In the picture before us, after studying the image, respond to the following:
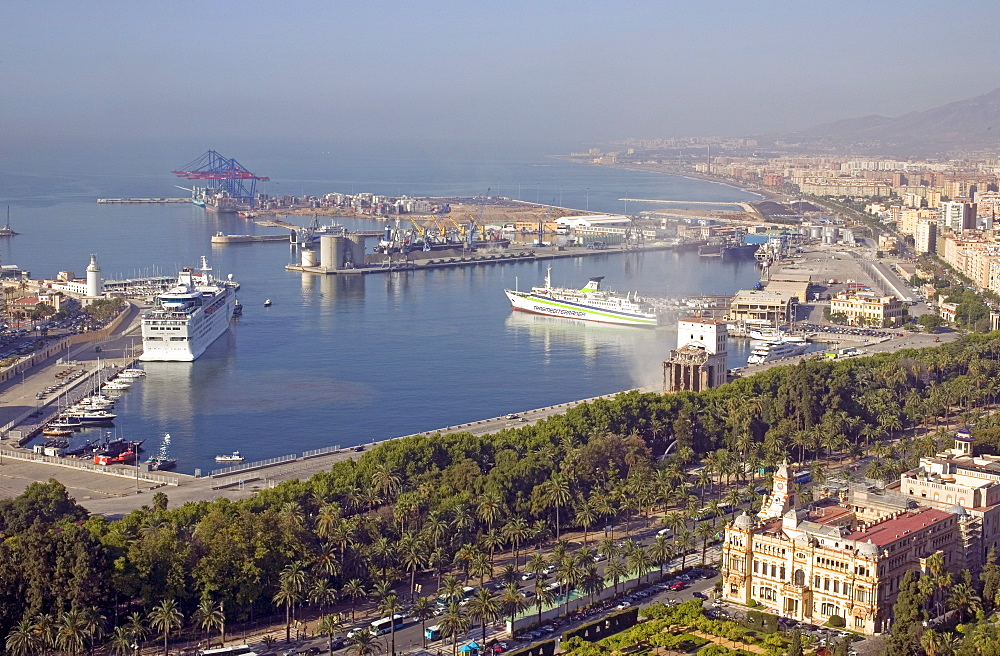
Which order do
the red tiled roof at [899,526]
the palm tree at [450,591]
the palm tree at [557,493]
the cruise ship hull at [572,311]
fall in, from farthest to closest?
the cruise ship hull at [572,311] < the palm tree at [557,493] < the red tiled roof at [899,526] < the palm tree at [450,591]

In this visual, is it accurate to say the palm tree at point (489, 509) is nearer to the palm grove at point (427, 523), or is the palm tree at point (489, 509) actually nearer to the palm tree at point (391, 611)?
the palm grove at point (427, 523)

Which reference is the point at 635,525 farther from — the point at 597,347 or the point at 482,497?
the point at 597,347

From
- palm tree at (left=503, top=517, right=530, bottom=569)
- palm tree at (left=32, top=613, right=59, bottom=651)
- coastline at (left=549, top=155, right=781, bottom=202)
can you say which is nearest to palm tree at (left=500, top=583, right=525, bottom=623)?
palm tree at (left=503, top=517, right=530, bottom=569)

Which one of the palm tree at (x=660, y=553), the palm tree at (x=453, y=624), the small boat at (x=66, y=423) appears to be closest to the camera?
the palm tree at (x=453, y=624)

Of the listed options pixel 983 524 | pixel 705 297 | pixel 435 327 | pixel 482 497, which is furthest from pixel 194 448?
pixel 705 297

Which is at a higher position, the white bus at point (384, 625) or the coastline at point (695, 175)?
the coastline at point (695, 175)

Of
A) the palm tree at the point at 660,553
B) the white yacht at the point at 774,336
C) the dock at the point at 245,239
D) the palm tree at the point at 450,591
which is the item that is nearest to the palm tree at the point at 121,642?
the palm tree at the point at 450,591

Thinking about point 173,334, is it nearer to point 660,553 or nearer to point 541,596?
point 660,553

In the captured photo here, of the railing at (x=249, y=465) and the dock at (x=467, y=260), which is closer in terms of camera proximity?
the railing at (x=249, y=465)
